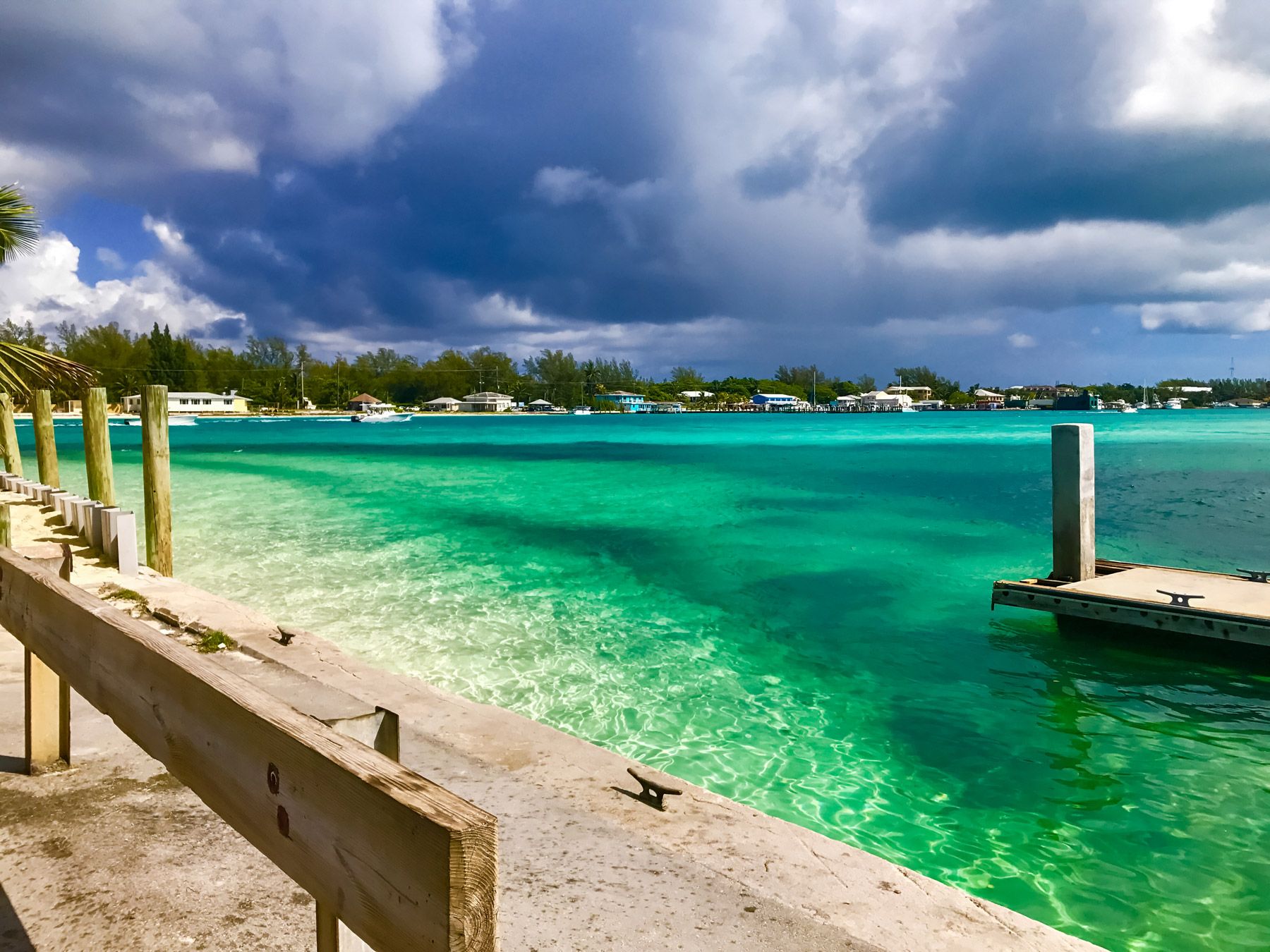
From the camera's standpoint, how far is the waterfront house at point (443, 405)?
19200 centimetres

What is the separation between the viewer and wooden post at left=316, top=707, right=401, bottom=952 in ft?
5.01

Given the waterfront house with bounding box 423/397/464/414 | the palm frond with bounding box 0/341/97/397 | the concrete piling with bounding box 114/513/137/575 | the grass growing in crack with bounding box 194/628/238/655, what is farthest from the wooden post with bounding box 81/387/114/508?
the waterfront house with bounding box 423/397/464/414

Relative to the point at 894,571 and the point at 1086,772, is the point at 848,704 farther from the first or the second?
the point at 894,571

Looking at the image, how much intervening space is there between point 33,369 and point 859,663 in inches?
549

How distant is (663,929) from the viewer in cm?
321

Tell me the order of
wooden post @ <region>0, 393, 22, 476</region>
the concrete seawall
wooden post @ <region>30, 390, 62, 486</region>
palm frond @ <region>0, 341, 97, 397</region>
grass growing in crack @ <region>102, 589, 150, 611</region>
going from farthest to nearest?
wooden post @ <region>30, 390, 62, 486</region>
wooden post @ <region>0, 393, 22, 476</region>
palm frond @ <region>0, 341, 97, 397</region>
grass growing in crack @ <region>102, 589, 150, 611</region>
the concrete seawall

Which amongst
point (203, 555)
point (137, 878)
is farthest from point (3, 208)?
point (137, 878)

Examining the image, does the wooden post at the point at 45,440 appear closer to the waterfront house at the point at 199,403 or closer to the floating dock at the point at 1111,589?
the floating dock at the point at 1111,589

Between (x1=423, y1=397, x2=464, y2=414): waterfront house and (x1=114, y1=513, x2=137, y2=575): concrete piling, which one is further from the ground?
(x1=423, y1=397, x2=464, y2=414): waterfront house

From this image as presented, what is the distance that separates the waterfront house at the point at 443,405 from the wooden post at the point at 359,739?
7690 inches

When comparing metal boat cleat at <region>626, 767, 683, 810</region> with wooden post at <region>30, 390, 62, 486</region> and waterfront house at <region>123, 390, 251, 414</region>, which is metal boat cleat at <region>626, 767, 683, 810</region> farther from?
waterfront house at <region>123, 390, 251, 414</region>

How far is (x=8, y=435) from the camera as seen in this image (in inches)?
730

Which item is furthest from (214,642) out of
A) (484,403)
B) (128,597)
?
(484,403)

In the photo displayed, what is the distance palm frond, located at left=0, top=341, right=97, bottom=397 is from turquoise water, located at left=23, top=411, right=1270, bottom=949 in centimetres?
361
